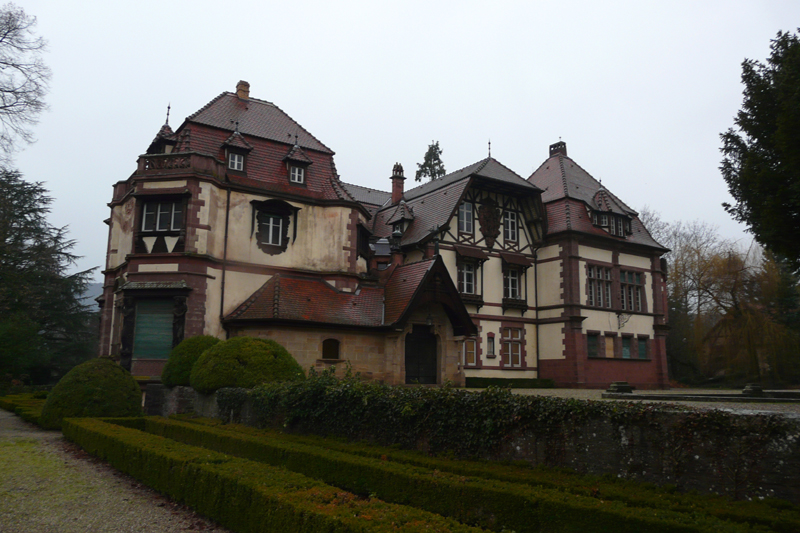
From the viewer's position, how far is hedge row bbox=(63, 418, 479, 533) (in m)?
5.56

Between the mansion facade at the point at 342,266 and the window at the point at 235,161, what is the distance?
7 cm

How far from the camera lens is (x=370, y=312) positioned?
76.4 ft

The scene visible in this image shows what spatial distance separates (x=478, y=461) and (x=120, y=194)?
71.7 feet

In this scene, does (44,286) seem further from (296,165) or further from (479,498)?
(479,498)

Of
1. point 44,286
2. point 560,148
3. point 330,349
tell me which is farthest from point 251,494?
point 44,286

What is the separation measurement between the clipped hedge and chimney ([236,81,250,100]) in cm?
2210

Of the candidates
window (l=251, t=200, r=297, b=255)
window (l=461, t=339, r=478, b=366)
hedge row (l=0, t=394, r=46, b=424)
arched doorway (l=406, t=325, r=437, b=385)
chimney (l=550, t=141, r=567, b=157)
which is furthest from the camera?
chimney (l=550, t=141, r=567, b=157)

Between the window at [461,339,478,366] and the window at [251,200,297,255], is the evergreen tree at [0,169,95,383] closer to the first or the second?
the window at [251,200,297,255]

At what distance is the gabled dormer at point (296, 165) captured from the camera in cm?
2548

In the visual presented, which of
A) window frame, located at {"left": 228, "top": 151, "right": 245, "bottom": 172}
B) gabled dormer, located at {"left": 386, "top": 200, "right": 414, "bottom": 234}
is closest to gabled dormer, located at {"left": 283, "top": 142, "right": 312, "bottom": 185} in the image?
window frame, located at {"left": 228, "top": 151, "right": 245, "bottom": 172}

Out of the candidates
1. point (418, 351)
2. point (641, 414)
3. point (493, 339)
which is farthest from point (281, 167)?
point (641, 414)

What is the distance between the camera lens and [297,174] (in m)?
25.7

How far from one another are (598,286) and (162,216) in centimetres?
2388

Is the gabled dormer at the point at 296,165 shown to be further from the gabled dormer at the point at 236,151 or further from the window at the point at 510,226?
the window at the point at 510,226
